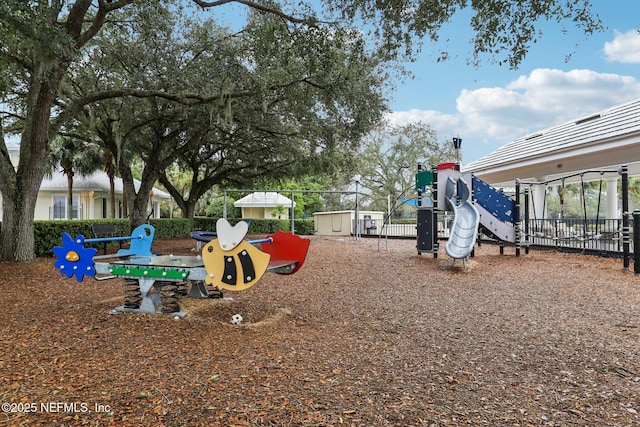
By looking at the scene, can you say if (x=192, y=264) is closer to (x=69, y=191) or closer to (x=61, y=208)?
(x=69, y=191)

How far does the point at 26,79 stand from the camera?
11172 mm

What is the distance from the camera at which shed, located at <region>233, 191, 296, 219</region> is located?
3019 centimetres

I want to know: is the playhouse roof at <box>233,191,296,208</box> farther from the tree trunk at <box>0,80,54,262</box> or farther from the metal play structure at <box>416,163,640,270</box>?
the tree trunk at <box>0,80,54,262</box>

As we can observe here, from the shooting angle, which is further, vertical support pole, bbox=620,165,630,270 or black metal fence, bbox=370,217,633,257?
black metal fence, bbox=370,217,633,257

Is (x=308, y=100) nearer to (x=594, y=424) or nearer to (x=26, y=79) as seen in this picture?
(x=26, y=79)

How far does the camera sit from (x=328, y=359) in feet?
12.2

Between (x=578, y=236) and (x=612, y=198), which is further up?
(x=612, y=198)

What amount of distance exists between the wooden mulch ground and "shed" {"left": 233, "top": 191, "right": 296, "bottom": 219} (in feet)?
75.6

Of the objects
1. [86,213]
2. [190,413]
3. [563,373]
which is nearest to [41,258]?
[190,413]

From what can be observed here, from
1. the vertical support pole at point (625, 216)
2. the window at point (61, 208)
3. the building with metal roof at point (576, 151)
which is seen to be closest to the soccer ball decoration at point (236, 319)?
the vertical support pole at point (625, 216)

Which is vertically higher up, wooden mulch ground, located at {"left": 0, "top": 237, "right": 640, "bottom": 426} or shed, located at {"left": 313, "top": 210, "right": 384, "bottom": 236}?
shed, located at {"left": 313, "top": 210, "right": 384, "bottom": 236}

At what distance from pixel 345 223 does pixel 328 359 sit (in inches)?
800

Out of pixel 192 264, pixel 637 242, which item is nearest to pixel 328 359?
pixel 192 264

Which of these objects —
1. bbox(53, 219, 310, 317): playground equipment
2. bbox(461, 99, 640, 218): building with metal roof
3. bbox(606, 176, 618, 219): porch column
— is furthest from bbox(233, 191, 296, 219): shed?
bbox(53, 219, 310, 317): playground equipment
